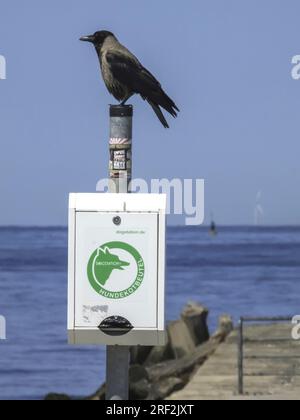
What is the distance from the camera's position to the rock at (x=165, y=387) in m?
24.8

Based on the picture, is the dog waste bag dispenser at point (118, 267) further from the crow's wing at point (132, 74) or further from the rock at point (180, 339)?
the rock at point (180, 339)

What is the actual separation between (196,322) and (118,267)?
26591 millimetres

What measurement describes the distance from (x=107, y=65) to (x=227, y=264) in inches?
4277

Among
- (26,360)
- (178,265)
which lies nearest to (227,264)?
(178,265)

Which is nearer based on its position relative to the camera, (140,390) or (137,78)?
(137,78)

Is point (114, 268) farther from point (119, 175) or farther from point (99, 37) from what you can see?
point (99, 37)

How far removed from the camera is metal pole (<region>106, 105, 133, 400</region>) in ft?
30.0

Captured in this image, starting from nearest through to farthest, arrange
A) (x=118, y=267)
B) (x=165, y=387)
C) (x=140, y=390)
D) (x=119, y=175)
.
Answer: (x=118, y=267) < (x=119, y=175) < (x=140, y=390) < (x=165, y=387)

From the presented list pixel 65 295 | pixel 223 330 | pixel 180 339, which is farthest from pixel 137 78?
pixel 65 295

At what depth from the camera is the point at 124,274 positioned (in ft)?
29.8

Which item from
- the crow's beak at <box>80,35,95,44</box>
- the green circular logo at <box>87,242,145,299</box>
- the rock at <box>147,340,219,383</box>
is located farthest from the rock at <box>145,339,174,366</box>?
the green circular logo at <box>87,242,145,299</box>

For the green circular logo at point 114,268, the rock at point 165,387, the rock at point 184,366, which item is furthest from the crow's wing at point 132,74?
the rock at point 184,366

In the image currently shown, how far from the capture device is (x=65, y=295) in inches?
2825
